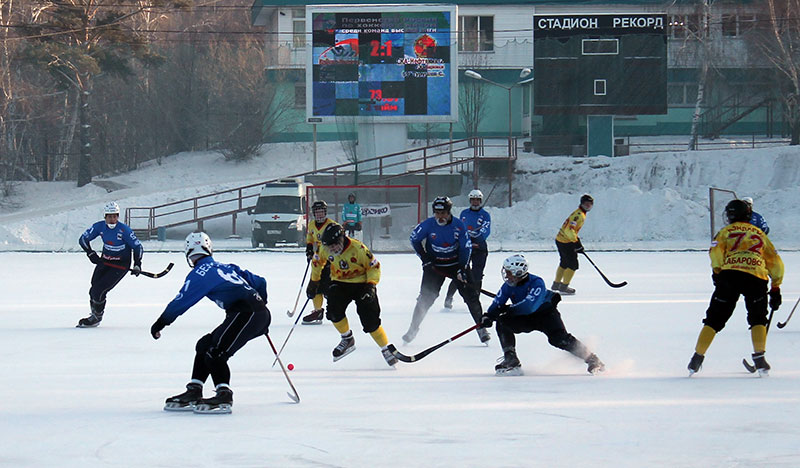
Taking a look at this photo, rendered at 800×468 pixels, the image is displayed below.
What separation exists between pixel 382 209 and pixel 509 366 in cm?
1722

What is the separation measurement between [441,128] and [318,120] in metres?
14.1

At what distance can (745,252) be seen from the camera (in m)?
7.57

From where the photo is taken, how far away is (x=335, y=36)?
98.1 feet

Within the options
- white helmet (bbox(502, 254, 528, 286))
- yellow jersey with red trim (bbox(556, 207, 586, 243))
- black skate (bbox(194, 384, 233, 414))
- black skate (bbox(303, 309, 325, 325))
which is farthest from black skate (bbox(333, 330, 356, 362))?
yellow jersey with red trim (bbox(556, 207, 586, 243))

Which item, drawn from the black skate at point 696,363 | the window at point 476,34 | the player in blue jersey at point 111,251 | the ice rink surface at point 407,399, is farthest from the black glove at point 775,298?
the window at point 476,34

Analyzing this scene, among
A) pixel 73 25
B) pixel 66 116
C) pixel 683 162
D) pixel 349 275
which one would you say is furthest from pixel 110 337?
pixel 66 116

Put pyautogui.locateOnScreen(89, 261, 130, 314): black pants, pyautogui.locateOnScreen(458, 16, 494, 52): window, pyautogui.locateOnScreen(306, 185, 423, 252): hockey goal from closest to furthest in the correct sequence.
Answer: pyautogui.locateOnScreen(89, 261, 130, 314): black pants
pyautogui.locateOnScreen(306, 185, 423, 252): hockey goal
pyautogui.locateOnScreen(458, 16, 494, 52): window

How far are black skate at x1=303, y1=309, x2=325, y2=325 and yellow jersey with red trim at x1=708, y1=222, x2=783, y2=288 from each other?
4953mm

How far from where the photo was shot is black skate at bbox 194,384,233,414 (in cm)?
638

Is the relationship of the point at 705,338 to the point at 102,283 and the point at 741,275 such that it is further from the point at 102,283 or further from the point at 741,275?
the point at 102,283

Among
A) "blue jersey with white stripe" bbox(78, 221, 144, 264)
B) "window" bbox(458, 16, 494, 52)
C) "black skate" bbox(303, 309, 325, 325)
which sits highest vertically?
"window" bbox(458, 16, 494, 52)

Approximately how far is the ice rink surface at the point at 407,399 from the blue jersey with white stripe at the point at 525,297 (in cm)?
53

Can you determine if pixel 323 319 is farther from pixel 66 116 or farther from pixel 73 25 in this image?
pixel 66 116

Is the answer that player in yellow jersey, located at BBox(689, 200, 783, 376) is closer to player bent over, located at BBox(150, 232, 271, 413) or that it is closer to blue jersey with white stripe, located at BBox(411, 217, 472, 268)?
blue jersey with white stripe, located at BBox(411, 217, 472, 268)
